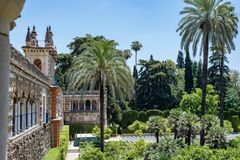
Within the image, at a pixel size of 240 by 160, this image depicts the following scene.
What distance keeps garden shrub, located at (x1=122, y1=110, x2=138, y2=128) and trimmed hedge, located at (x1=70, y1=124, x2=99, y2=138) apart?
5026 mm

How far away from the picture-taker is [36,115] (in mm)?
20656

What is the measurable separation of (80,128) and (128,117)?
7324mm

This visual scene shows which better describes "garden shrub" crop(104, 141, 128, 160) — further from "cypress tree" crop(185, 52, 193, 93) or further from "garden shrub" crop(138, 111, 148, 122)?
"cypress tree" crop(185, 52, 193, 93)

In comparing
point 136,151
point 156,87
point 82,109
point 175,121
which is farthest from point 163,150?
point 156,87

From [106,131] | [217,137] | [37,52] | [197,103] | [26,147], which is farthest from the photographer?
[197,103]

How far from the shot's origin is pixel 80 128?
50.2 meters

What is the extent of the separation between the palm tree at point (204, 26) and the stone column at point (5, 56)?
2753 cm

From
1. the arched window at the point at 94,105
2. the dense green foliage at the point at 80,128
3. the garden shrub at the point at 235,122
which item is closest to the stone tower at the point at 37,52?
the dense green foliage at the point at 80,128

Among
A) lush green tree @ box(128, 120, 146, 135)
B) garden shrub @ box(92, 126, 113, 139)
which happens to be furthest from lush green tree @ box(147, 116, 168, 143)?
lush green tree @ box(128, 120, 146, 135)

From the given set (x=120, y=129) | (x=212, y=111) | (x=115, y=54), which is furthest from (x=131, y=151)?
(x=212, y=111)

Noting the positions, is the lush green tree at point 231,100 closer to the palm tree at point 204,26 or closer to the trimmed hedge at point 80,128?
the trimmed hedge at point 80,128

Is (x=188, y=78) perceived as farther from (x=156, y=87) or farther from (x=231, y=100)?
(x=231, y=100)

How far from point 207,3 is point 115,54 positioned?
941 cm

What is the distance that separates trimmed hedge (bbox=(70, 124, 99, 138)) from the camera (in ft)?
164
